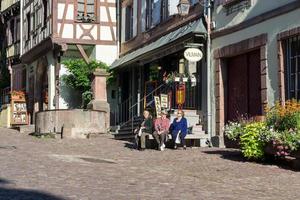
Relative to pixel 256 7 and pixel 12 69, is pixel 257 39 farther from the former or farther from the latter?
pixel 12 69

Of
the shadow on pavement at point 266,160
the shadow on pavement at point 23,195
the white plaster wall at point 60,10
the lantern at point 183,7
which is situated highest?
the white plaster wall at point 60,10

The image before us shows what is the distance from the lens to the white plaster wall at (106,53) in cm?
2789

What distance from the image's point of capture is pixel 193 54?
18172mm

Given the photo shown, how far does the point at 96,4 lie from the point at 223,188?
63.9ft

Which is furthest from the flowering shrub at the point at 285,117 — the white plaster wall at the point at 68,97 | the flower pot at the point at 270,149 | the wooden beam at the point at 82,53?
the white plaster wall at the point at 68,97

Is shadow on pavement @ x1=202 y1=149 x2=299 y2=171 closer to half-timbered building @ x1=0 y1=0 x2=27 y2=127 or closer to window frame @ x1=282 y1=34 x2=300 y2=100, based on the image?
window frame @ x1=282 y1=34 x2=300 y2=100

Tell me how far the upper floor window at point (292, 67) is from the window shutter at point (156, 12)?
29.1 ft

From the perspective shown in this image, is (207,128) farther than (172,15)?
No

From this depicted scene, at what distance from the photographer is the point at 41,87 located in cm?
3238

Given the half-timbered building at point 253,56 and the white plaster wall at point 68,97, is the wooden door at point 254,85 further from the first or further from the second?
the white plaster wall at point 68,97

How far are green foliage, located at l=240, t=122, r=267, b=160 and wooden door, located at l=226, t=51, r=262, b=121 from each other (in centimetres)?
293

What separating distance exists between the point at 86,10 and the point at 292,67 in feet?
49.2

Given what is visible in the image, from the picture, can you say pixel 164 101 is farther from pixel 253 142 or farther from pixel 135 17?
pixel 135 17

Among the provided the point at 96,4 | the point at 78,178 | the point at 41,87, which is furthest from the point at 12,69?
the point at 78,178
